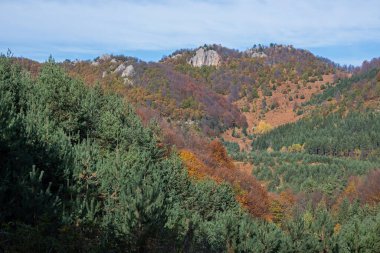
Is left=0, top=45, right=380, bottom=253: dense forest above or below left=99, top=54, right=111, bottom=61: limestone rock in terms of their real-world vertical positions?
below

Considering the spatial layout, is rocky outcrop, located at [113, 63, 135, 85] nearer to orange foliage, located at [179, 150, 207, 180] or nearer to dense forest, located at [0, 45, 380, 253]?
dense forest, located at [0, 45, 380, 253]

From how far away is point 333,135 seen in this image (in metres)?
152

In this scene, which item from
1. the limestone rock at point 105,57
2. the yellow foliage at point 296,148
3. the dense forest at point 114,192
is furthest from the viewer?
the limestone rock at point 105,57

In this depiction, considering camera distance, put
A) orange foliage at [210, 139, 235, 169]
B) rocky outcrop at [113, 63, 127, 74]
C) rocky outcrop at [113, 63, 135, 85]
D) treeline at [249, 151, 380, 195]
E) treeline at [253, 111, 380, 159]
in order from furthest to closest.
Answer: rocky outcrop at [113, 63, 127, 74] < rocky outcrop at [113, 63, 135, 85] < treeline at [253, 111, 380, 159] < treeline at [249, 151, 380, 195] < orange foliage at [210, 139, 235, 169]

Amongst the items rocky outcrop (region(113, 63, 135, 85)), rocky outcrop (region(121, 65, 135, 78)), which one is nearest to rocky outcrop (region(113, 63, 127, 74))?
rocky outcrop (region(113, 63, 135, 85))

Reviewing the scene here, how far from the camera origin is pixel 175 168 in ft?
107

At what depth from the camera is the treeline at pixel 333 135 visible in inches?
5374

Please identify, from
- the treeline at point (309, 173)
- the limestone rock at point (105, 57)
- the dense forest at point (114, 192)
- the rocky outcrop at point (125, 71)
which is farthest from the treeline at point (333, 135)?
the limestone rock at point (105, 57)

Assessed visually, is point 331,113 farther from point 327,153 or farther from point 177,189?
point 177,189

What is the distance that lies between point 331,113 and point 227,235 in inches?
6773

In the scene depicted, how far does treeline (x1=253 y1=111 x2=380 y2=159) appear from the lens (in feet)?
448

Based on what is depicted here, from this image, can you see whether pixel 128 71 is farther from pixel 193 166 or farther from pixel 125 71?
pixel 193 166

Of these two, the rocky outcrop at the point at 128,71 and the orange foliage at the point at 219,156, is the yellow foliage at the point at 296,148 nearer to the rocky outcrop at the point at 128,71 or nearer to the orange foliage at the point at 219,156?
the rocky outcrop at the point at 128,71

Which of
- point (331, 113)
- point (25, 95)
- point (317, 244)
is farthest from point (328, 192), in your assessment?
point (331, 113)
